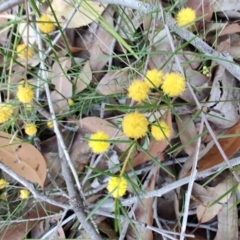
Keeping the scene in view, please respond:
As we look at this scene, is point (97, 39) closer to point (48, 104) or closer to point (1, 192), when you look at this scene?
point (48, 104)

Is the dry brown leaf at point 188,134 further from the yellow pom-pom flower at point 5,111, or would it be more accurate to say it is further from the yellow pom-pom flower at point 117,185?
the yellow pom-pom flower at point 5,111

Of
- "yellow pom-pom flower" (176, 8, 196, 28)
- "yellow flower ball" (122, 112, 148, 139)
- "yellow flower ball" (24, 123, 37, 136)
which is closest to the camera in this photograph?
"yellow flower ball" (122, 112, 148, 139)

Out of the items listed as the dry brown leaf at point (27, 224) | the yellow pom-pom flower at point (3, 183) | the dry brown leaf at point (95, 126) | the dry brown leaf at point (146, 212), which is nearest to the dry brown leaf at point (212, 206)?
the dry brown leaf at point (146, 212)

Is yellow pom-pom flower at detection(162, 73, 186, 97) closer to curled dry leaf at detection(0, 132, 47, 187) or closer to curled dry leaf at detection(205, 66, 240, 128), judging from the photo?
curled dry leaf at detection(205, 66, 240, 128)

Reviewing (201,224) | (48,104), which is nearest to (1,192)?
(48,104)

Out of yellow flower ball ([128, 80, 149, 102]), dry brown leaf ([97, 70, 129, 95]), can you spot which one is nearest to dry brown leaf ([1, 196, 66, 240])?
dry brown leaf ([97, 70, 129, 95])

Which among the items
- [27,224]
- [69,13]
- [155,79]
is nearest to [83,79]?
[69,13]
